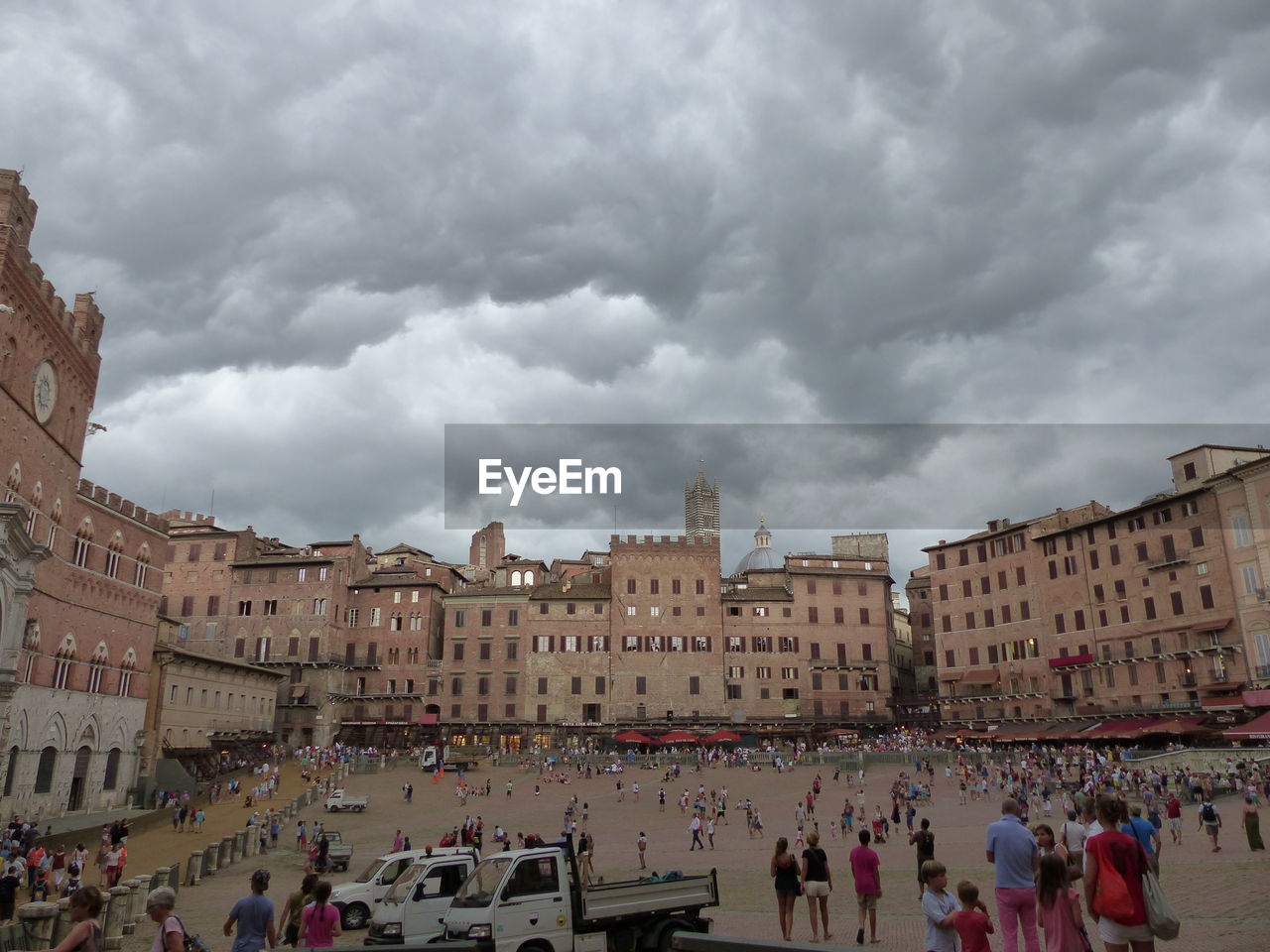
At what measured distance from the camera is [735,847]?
105 ft

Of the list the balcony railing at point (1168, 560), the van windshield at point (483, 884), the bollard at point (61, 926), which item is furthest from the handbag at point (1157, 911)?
the balcony railing at point (1168, 560)

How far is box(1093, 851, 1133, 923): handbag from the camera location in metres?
6.94

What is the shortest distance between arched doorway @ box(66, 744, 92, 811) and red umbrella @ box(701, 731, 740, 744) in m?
36.7

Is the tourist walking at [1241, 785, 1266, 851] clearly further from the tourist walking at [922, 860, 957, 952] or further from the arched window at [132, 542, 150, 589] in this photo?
the arched window at [132, 542, 150, 589]

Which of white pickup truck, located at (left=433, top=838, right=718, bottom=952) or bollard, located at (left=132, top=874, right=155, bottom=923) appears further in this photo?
bollard, located at (left=132, top=874, right=155, bottom=923)

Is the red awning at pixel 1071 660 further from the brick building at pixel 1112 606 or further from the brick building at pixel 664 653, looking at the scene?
the brick building at pixel 664 653

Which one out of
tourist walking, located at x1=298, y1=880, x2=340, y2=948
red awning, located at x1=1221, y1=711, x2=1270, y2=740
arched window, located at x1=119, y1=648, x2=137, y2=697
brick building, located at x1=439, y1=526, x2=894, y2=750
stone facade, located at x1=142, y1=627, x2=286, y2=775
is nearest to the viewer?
tourist walking, located at x1=298, y1=880, x2=340, y2=948

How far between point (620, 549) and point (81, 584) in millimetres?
43098

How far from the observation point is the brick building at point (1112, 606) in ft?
177

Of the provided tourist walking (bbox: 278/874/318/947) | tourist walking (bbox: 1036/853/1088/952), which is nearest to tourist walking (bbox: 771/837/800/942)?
tourist walking (bbox: 1036/853/1088/952)

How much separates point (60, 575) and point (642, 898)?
3515 centimetres

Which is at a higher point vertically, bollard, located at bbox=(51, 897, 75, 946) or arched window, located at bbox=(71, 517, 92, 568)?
arched window, located at bbox=(71, 517, 92, 568)

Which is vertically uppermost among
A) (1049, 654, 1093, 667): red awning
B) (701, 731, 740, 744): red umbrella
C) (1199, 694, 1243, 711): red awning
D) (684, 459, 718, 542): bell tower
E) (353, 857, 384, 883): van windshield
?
(684, 459, 718, 542): bell tower

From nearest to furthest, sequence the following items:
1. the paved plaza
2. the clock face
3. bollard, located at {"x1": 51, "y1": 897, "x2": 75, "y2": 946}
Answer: the paved plaza, bollard, located at {"x1": 51, "y1": 897, "x2": 75, "y2": 946}, the clock face
